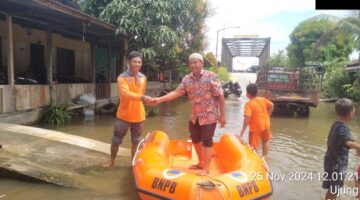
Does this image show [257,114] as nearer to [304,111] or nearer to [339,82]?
[304,111]

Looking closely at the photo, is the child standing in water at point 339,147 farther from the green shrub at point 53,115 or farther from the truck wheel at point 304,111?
the truck wheel at point 304,111

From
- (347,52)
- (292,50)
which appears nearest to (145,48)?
(347,52)

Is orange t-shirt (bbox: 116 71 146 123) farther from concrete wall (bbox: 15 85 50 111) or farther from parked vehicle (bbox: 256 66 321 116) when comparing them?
parked vehicle (bbox: 256 66 321 116)

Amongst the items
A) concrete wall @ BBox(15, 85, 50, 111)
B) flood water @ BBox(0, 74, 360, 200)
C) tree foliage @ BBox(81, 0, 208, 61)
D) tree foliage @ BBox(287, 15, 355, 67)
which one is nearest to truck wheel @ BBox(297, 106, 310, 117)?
flood water @ BBox(0, 74, 360, 200)

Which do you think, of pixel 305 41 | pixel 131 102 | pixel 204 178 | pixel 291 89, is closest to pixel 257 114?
pixel 131 102

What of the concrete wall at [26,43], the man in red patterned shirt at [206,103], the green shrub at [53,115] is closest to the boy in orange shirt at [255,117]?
the man in red patterned shirt at [206,103]

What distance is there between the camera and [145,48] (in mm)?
12969

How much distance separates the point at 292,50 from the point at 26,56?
33555 millimetres

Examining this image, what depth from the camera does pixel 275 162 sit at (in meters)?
6.79

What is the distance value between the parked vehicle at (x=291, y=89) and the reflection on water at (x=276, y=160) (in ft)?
2.14

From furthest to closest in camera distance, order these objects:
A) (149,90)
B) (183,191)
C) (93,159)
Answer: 1. (149,90)
2. (93,159)
3. (183,191)

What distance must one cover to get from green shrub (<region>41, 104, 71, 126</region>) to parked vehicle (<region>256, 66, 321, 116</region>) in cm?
794

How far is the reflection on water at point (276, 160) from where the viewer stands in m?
4.70

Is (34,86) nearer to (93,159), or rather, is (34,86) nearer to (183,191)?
(93,159)
